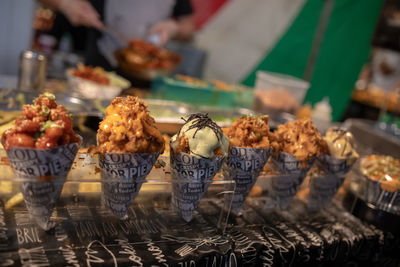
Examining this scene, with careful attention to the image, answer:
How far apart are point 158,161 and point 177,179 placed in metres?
0.12

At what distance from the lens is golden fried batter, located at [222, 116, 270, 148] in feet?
4.95

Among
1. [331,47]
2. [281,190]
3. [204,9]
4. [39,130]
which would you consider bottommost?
[281,190]

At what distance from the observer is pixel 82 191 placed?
4.34 feet

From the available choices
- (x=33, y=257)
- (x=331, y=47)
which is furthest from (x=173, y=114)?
(x=331, y=47)

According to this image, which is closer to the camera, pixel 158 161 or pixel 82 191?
pixel 82 191

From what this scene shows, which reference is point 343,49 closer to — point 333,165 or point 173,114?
point 173,114

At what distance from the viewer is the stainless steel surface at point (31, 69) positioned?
2.47 meters

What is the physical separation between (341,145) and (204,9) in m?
4.59

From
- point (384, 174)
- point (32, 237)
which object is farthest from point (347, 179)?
point (32, 237)

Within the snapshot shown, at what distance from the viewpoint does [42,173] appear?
3.72ft

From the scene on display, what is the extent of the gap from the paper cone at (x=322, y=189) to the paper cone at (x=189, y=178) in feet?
2.36

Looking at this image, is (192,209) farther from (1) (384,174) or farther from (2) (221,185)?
(1) (384,174)

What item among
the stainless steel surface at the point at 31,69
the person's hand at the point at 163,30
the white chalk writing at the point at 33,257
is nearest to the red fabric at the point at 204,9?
the person's hand at the point at 163,30

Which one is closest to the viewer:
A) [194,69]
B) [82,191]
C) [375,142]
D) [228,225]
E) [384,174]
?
[82,191]
